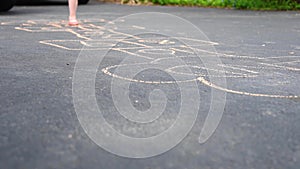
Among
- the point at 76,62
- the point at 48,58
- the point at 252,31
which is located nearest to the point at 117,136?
the point at 76,62

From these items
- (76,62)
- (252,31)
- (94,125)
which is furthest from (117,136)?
(252,31)

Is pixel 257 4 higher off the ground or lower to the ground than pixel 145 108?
lower

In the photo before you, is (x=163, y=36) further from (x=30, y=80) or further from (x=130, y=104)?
(x=130, y=104)

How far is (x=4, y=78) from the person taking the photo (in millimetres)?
2240

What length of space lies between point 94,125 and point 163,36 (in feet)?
9.73

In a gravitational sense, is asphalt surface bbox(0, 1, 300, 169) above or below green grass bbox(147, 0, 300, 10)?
above

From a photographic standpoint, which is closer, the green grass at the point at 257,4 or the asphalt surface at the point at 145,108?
the asphalt surface at the point at 145,108

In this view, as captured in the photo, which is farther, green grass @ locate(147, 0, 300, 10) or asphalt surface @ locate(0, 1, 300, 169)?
green grass @ locate(147, 0, 300, 10)

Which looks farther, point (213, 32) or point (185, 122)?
point (213, 32)

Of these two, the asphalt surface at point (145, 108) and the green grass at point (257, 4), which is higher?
the asphalt surface at point (145, 108)

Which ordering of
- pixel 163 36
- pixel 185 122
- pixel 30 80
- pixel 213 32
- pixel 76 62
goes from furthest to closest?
pixel 213 32 → pixel 163 36 → pixel 76 62 → pixel 30 80 → pixel 185 122

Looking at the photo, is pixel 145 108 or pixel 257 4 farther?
pixel 257 4

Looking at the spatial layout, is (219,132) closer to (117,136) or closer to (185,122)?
(185,122)

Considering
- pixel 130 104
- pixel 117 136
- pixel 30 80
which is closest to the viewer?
pixel 117 136
